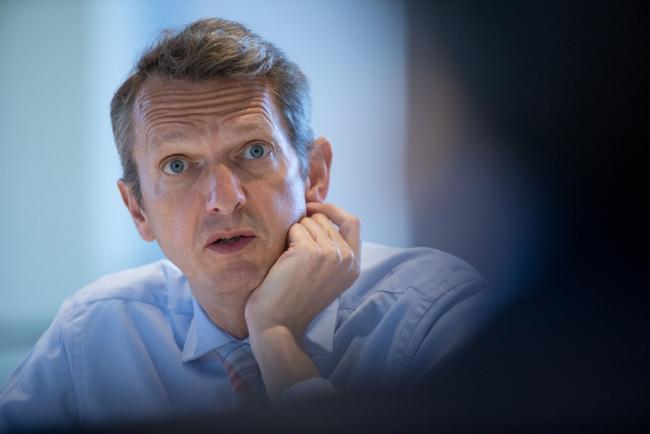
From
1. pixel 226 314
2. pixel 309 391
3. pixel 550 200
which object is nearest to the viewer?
pixel 309 391

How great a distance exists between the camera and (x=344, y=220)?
4.46ft

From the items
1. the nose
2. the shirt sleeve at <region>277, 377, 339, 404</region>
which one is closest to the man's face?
the nose

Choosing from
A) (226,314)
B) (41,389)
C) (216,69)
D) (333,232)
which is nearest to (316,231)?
(333,232)

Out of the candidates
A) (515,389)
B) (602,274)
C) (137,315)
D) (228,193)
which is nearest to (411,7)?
(228,193)

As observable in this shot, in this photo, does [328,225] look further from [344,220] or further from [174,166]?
[174,166]

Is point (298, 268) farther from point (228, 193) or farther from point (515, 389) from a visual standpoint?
point (515, 389)

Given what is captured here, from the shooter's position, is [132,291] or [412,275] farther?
[132,291]

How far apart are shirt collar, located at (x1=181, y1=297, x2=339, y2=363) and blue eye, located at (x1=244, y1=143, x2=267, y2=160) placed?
0.33 metres

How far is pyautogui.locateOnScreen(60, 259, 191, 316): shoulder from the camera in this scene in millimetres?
1443

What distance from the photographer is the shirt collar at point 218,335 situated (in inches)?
48.9

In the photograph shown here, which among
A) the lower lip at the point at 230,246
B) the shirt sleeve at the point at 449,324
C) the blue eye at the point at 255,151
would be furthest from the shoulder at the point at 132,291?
the shirt sleeve at the point at 449,324

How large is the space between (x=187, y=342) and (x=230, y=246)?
0.25m

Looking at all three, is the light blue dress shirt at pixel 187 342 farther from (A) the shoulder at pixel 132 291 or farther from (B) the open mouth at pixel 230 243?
(B) the open mouth at pixel 230 243

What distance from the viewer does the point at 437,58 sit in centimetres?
124
